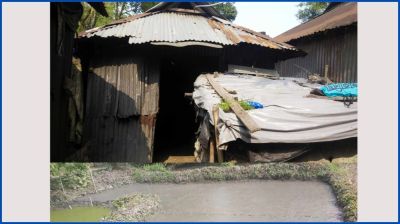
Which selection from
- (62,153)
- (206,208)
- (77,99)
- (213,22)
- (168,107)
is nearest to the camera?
(206,208)

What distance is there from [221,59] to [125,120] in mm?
1993

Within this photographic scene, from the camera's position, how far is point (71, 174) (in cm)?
375

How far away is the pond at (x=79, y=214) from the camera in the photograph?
3.53 metres

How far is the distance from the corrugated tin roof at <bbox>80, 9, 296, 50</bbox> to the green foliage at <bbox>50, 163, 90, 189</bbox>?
2.40 metres

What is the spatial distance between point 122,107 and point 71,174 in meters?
2.42

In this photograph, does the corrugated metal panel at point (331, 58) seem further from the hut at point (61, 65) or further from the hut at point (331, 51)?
the hut at point (61, 65)

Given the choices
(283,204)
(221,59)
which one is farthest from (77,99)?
(283,204)

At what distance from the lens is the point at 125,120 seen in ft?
20.2

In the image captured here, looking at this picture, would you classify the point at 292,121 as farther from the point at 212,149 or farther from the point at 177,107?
the point at 177,107

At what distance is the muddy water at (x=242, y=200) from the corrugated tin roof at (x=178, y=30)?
103 inches

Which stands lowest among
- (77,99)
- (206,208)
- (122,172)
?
(206,208)

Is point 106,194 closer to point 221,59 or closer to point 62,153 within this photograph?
point 62,153

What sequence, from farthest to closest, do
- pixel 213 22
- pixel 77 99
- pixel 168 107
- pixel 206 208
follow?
pixel 168 107
pixel 213 22
pixel 77 99
pixel 206 208

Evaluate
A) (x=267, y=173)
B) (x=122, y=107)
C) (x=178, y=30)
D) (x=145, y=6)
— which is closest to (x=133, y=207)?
(x=267, y=173)
